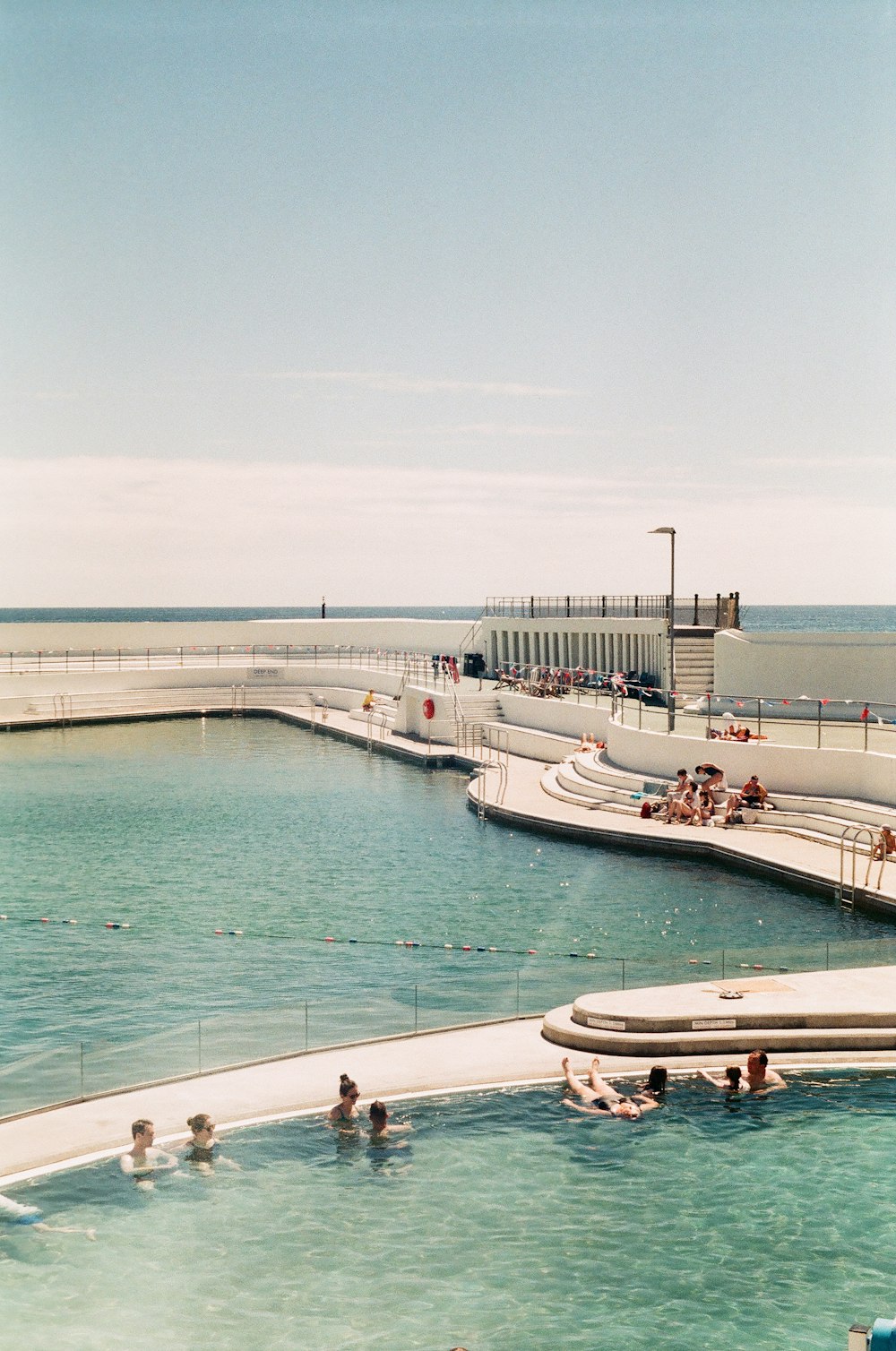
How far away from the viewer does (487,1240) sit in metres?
10.0

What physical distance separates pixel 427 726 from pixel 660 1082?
30.2m

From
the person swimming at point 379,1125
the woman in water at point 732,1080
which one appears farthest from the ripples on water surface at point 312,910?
the woman in water at point 732,1080

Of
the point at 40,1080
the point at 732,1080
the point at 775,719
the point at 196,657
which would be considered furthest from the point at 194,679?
the point at 732,1080

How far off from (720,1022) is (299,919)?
8.62 m

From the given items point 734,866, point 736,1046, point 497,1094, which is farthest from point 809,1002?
point 734,866

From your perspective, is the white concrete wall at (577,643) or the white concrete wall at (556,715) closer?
the white concrete wall at (556,715)

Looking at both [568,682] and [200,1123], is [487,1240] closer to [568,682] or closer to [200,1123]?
[200,1123]

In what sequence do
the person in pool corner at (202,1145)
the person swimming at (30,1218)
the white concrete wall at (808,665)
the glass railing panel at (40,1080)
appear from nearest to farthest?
the person swimming at (30,1218) → the person in pool corner at (202,1145) → the glass railing panel at (40,1080) → the white concrete wall at (808,665)

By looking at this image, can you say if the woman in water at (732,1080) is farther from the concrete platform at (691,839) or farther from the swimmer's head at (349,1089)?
the concrete platform at (691,839)

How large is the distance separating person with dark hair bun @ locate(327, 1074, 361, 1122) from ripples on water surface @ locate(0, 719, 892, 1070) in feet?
3.62

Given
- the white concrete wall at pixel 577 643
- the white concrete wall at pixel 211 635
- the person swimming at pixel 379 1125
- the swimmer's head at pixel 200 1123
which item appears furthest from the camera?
the white concrete wall at pixel 211 635

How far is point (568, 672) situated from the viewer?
4038 centimetres

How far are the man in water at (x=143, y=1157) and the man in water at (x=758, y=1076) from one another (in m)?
5.63

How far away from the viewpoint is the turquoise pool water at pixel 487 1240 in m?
8.88
